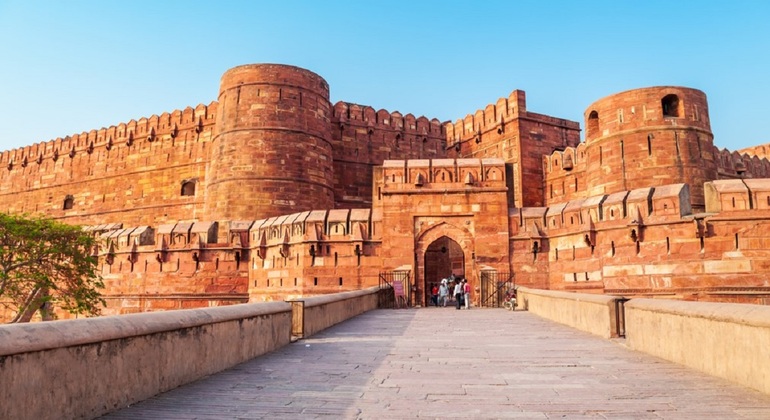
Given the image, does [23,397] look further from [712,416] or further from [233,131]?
[233,131]

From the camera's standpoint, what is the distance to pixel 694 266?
13.5m

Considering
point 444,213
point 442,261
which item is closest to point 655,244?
point 444,213

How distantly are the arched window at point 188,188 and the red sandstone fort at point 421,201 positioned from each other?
0.08 meters

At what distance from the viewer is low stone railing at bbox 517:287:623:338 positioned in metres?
6.36

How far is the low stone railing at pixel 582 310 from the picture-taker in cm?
636

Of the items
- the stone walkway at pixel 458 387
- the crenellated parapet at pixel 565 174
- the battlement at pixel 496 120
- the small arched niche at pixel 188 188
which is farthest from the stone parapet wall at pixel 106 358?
the small arched niche at pixel 188 188

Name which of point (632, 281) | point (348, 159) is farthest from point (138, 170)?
point (632, 281)

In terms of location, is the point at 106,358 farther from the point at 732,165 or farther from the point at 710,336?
the point at 732,165

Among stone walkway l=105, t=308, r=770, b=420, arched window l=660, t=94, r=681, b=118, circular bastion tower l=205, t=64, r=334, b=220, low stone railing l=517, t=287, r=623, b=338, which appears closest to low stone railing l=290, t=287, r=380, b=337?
stone walkway l=105, t=308, r=770, b=420

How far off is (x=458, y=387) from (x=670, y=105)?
19.5 m

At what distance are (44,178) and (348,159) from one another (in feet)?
69.3

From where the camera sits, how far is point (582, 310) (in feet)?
24.6

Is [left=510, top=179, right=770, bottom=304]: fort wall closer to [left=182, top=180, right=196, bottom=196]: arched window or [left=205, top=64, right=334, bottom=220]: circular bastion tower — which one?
[left=205, top=64, right=334, bottom=220]: circular bastion tower

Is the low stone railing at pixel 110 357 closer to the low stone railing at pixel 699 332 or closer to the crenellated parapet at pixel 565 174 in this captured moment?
the low stone railing at pixel 699 332
